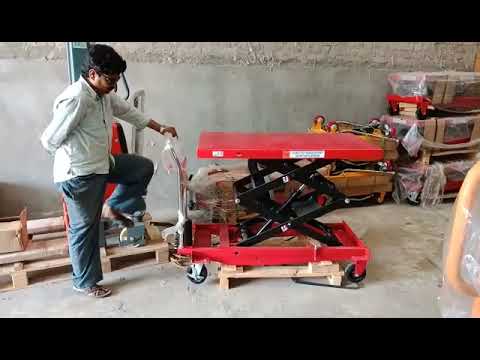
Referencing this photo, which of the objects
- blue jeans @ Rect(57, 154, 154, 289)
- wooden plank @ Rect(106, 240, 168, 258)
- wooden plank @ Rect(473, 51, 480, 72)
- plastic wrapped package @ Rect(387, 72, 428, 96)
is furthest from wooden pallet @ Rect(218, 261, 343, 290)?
wooden plank @ Rect(473, 51, 480, 72)

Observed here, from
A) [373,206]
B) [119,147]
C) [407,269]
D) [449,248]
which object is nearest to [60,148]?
[119,147]

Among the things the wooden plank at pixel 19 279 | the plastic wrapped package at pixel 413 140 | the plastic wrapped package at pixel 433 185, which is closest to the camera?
the wooden plank at pixel 19 279

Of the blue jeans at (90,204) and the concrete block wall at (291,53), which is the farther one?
the concrete block wall at (291,53)

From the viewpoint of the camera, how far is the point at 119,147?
329 centimetres

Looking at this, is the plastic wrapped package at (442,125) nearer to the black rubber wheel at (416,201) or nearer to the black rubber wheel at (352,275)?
the black rubber wheel at (416,201)

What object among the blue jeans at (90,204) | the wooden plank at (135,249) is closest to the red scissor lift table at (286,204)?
the wooden plank at (135,249)

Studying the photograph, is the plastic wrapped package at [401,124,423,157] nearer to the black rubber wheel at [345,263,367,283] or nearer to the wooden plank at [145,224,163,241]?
the black rubber wheel at [345,263,367,283]

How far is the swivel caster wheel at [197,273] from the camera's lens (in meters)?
2.93

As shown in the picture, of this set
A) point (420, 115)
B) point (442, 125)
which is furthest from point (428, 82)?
point (442, 125)

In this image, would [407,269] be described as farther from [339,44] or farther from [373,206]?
[339,44]

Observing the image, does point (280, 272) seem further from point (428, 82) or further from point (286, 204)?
point (428, 82)

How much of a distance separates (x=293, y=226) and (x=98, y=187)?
4.74 ft

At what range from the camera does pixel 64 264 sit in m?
2.96

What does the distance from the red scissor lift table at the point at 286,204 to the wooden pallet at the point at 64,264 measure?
15.7 inches
